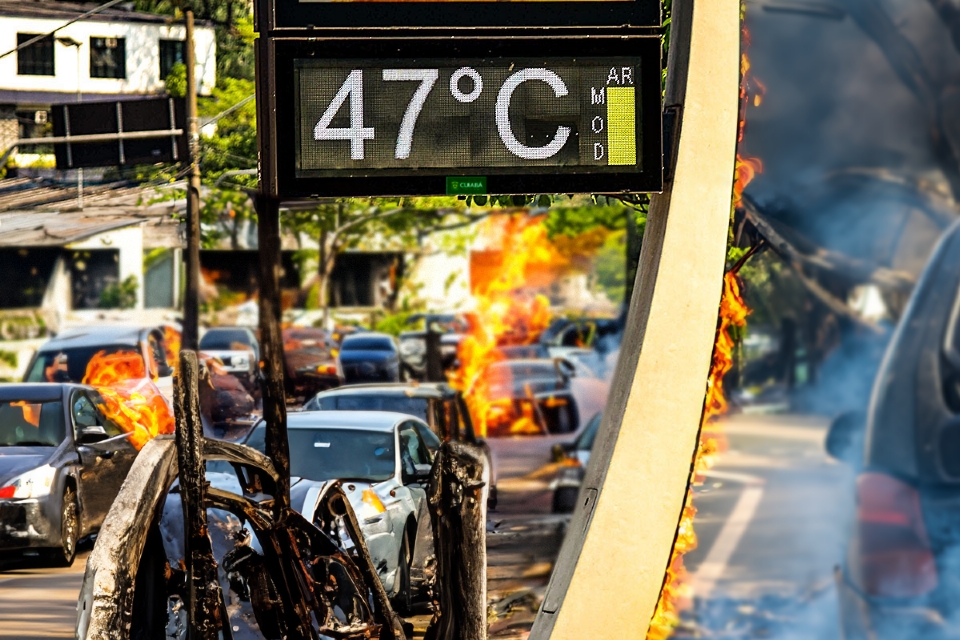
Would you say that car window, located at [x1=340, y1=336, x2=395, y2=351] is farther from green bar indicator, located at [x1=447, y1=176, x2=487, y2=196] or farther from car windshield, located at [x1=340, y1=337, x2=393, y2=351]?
green bar indicator, located at [x1=447, y1=176, x2=487, y2=196]

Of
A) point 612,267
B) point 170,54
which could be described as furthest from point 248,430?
point 612,267

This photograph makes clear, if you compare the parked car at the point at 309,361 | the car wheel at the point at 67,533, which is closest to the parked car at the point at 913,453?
the car wheel at the point at 67,533

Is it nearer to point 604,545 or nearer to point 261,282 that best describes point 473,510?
point 604,545

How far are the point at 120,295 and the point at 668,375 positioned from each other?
6.17 metres

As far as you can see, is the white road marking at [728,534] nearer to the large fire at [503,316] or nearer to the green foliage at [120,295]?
the large fire at [503,316]

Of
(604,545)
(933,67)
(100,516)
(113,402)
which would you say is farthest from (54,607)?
(933,67)

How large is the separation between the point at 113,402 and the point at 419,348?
3.56 m

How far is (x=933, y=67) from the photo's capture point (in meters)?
7.07

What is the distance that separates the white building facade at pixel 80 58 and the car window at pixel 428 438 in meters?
3.07

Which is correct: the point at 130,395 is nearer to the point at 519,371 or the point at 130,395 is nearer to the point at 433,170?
the point at 433,170

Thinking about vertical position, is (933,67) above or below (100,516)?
above

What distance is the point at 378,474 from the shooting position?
7.79m

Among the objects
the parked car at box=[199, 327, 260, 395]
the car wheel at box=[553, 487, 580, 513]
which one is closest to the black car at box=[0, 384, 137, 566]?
the parked car at box=[199, 327, 260, 395]

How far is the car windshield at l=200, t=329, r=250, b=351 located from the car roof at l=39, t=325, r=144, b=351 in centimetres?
55
